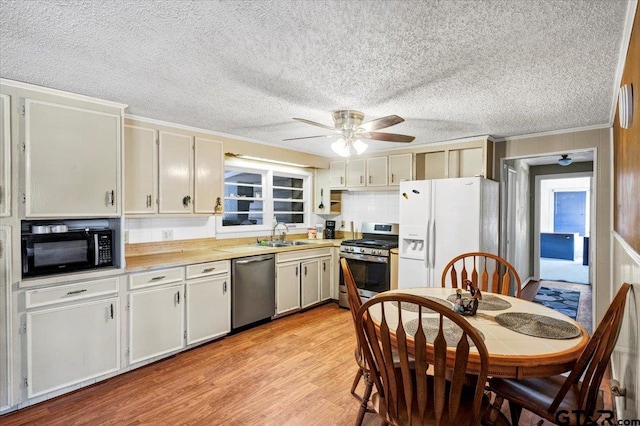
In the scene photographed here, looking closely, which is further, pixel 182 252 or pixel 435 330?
pixel 182 252

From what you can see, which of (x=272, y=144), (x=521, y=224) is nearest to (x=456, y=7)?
(x=272, y=144)

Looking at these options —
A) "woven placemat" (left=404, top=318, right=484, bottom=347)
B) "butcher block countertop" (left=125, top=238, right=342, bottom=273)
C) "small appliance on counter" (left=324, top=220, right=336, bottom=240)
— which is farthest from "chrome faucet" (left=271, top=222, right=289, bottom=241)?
"woven placemat" (left=404, top=318, right=484, bottom=347)

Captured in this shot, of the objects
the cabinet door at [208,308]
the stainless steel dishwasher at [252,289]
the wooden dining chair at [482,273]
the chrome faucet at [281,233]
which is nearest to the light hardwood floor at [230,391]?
the cabinet door at [208,308]

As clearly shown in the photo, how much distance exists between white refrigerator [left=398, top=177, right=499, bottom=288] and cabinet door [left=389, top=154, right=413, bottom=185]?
440 mm

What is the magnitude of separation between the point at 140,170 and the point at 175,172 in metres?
0.33

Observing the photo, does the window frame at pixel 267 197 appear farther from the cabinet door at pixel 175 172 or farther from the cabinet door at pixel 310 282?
the cabinet door at pixel 310 282

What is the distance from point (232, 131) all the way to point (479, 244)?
9.62ft

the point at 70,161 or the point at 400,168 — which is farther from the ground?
the point at 400,168

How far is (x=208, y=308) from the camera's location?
129 inches

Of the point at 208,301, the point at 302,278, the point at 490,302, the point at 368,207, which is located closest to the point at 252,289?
the point at 208,301

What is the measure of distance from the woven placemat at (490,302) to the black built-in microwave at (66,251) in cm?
266

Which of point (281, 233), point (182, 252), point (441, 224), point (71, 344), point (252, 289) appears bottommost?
point (71, 344)

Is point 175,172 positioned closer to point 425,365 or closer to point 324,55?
point 324,55

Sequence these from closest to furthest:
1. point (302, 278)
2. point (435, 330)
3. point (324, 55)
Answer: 1. point (435, 330)
2. point (324, 55)
3. point (302, 278)
